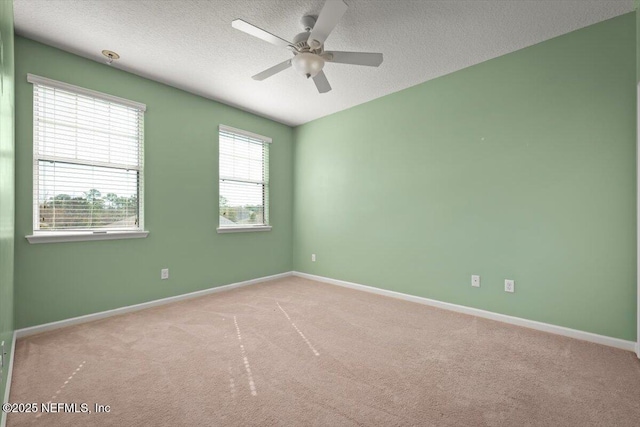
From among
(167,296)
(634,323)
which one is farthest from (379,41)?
(167,296)

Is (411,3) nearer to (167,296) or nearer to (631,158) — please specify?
(631,158)

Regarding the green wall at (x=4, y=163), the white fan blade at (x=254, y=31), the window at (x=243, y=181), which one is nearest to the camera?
the green wall at (x=4, y=163)

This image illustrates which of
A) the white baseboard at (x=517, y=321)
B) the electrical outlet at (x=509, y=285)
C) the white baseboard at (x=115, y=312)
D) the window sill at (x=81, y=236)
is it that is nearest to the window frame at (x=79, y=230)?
the window sill at (x=81, y=236)

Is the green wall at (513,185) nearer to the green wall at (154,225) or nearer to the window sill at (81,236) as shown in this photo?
the green wall at (154,225)

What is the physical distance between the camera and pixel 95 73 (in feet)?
9.55

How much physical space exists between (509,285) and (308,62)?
9.13 ft

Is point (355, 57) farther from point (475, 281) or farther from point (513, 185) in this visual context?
point (475, 281)

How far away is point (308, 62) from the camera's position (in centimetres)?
234

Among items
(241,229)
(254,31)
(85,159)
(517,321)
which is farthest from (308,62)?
(517,321)

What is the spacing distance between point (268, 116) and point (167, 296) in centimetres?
293

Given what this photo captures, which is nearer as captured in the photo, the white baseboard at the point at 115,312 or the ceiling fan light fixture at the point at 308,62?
the ceiling fan light fixture at the point at 308,62

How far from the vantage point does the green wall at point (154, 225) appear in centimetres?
253

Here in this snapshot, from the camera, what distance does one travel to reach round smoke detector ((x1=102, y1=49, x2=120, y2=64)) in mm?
2739

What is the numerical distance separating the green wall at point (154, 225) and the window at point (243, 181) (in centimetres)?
12
